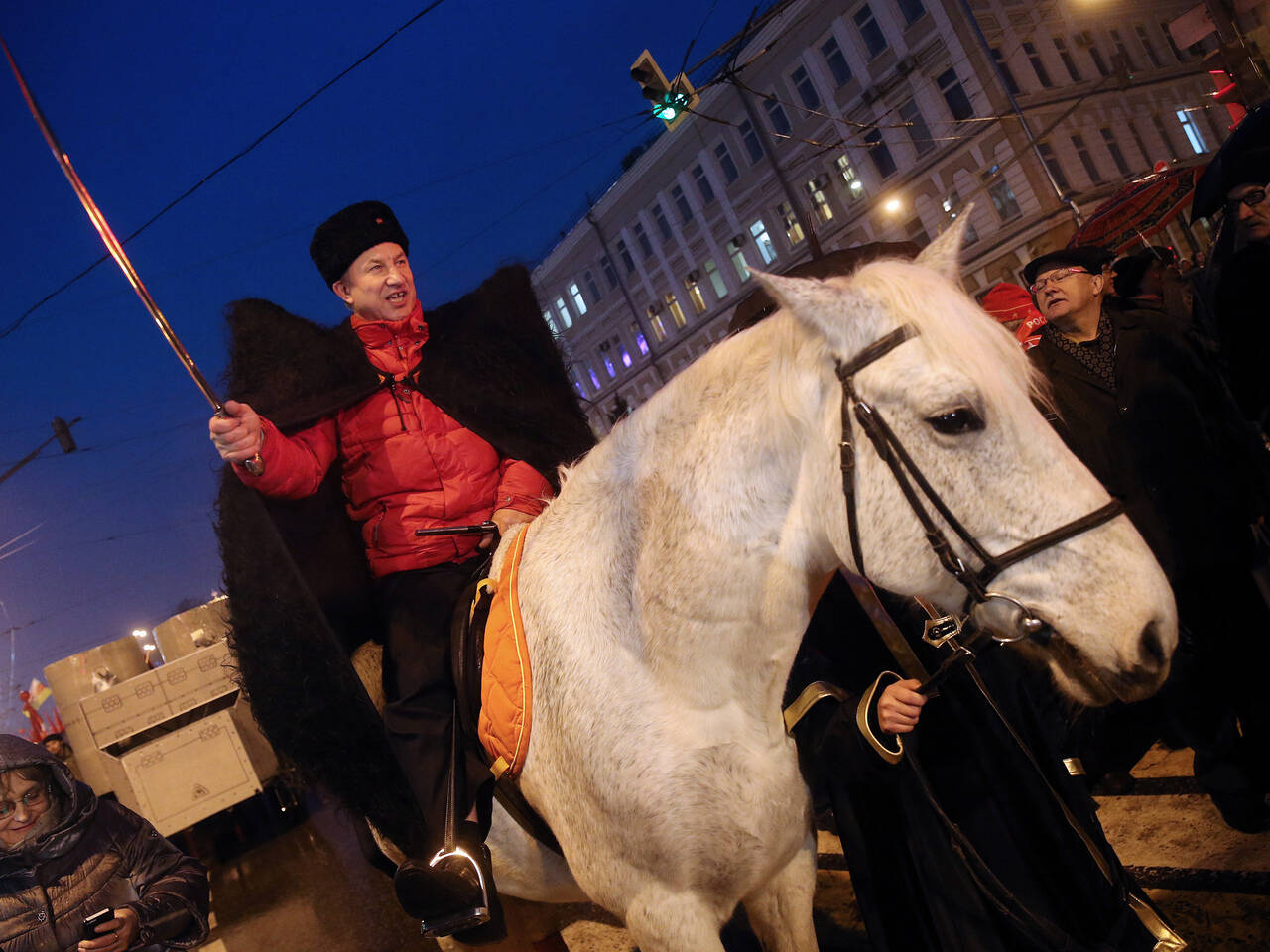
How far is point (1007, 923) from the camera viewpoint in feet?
7.48

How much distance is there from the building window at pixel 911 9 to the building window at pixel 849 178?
513 centimetres

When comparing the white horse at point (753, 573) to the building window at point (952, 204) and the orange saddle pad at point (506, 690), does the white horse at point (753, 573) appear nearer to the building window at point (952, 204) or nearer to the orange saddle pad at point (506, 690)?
the orange saddle pad at point (506, 690)

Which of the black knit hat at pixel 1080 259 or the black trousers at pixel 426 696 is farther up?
the black knit hat at pixel 1080 259

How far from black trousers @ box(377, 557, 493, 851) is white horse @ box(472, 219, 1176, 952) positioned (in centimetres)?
29

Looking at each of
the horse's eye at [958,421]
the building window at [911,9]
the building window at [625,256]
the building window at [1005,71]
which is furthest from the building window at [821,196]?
the horse's eye at [958,421]

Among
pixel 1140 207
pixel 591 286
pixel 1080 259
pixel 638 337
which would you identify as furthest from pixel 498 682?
pixel 591 286

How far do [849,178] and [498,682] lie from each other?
3253 cm

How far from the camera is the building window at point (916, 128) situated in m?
27.2

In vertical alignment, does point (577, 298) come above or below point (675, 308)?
above

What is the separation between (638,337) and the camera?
132 feet

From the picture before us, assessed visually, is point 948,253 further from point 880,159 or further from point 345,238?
point 880,159

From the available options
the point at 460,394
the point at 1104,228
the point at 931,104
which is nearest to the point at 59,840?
the point at 460,394

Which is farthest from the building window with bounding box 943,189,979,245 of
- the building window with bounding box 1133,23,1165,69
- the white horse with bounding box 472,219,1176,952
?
Answer: the white horse with bounding box 472,219,1176,952

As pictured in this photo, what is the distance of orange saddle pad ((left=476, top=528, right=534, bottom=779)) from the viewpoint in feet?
7.24
